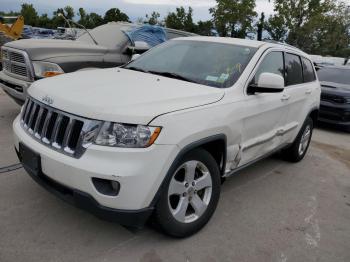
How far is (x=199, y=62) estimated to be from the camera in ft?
13.5

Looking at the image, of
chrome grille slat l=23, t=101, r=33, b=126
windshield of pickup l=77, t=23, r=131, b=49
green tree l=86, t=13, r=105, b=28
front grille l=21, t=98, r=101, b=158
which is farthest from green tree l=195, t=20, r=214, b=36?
front grille l=21, t=98, r=101, b=158

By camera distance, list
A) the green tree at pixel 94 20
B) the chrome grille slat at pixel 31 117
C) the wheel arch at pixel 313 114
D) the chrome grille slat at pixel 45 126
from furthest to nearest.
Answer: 1. the green tree at pixel 94 20
2. the wheel arch at pixel 313 114
3. the chrome grille slat at pixel 31 117
4. the chrome grille slat at pixel 45 126

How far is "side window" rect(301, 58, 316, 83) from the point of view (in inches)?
219

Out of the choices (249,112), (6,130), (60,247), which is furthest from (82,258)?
(6,130)

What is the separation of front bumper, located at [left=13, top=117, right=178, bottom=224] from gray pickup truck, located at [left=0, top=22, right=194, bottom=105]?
3.19m

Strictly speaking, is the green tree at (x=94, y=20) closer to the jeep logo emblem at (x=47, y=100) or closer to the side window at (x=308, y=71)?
the side window at (x=308, y=71)

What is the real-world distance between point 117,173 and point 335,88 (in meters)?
7.92

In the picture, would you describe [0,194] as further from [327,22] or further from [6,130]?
[327,22]

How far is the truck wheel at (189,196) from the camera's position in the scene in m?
3.08

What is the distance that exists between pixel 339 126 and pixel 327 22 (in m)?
29.1

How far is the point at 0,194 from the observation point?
385 cm

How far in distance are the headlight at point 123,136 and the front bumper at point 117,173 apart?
49mm

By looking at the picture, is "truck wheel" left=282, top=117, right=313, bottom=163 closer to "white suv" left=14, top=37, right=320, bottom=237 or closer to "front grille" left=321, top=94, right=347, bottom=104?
"white suv" left=14, top=37, right=320, bottom=237

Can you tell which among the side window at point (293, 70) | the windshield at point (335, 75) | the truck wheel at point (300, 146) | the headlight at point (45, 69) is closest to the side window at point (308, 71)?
the side window at point (293, 70)
